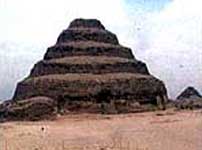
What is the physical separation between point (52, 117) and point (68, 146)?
23.1 metres

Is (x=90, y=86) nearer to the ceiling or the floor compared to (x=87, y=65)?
nearer to the floor

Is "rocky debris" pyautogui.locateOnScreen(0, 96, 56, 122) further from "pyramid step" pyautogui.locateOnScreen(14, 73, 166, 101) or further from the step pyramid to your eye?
"pyramid step" pyautogui.locateOnScreen(14, 73, 166, 101)

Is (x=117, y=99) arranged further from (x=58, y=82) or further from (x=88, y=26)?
(x=88, y=26)

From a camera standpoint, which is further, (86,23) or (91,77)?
(86,23)

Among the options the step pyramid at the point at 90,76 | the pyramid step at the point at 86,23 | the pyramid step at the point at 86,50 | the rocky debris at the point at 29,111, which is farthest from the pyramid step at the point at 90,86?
the pyramid step at the point at 86,23

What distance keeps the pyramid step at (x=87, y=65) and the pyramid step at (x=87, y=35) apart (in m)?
3.86

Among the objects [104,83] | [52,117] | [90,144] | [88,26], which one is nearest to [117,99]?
[104,83]

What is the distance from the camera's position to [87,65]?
180ft

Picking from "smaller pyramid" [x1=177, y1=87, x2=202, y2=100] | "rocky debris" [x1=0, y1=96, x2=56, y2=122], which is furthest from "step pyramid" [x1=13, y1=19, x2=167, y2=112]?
"smaller pyramid" [x1=177, y1=87, x2=202, y2=100]

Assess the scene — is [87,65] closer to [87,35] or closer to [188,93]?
[87,35]

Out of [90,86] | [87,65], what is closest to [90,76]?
[87,65]

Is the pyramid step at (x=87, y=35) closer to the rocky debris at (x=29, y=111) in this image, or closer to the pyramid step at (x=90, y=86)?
the pyramid step at (x=90, y=86)

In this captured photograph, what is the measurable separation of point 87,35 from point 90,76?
8.26 meters

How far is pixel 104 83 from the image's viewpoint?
5172cm
